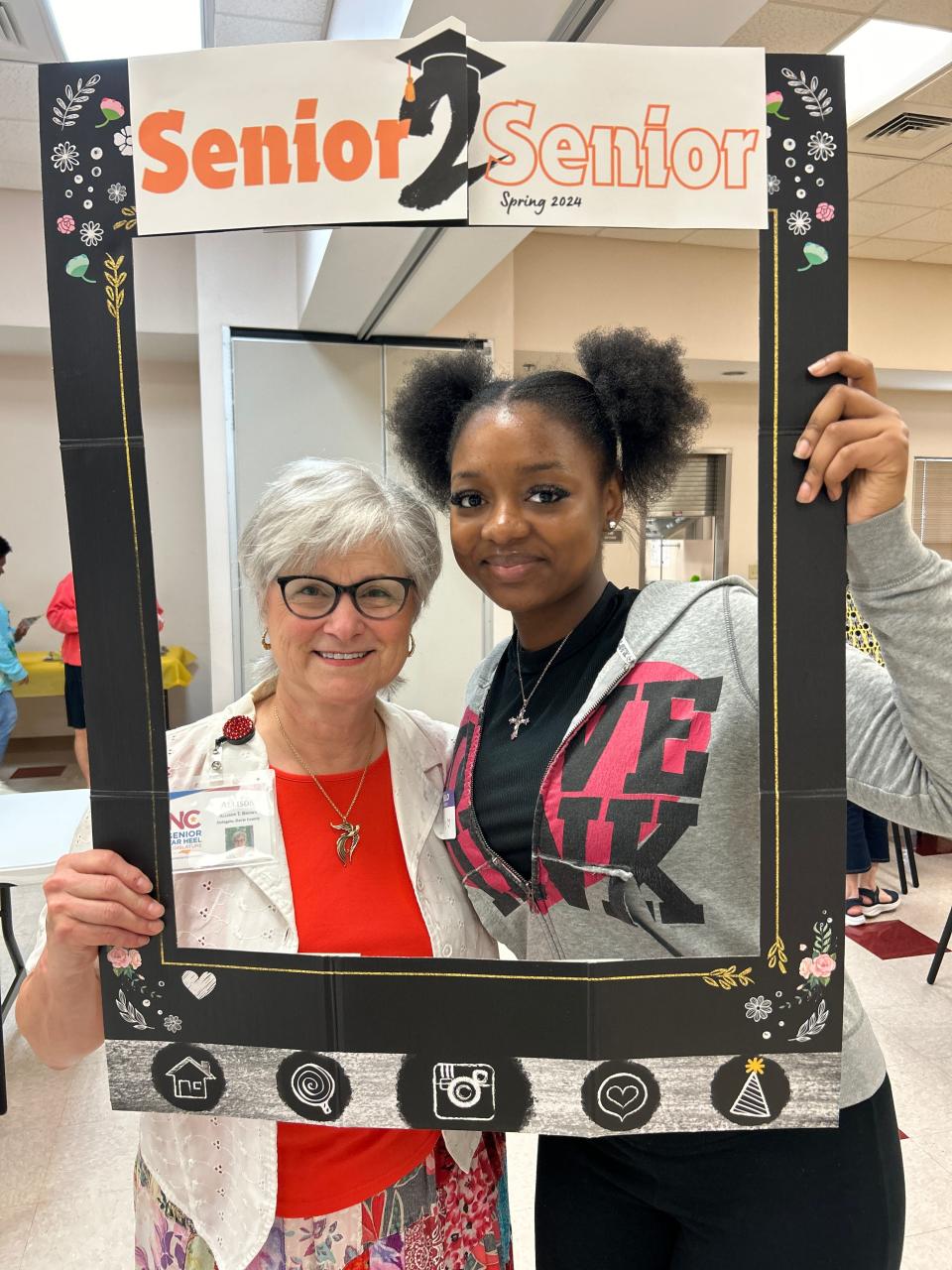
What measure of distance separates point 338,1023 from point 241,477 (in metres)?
0.58

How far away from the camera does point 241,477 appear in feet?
2.90

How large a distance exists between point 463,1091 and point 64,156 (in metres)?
0.95

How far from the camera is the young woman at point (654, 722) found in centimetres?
72

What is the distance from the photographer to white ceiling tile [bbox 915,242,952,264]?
3.61ft

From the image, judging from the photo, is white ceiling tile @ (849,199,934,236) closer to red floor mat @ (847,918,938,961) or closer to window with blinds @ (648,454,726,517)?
window with blinds @ (648,454,726,517)

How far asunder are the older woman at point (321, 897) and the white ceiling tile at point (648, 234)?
331 mm

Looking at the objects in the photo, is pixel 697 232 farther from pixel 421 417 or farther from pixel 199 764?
pixel 199 764

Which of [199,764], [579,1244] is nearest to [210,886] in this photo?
[199,764]

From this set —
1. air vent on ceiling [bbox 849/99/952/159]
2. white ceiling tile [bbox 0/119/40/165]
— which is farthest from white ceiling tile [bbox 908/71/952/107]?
white ceiling tile [bbox 0/119/40/165]

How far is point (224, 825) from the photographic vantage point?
834 mm

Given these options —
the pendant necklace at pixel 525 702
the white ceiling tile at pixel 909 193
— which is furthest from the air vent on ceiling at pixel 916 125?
the pendant necklace at pixel 525 702

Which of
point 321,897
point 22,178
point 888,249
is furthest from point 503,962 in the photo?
point 22,178

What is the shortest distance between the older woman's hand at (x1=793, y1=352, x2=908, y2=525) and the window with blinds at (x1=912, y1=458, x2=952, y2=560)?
0.03 metres

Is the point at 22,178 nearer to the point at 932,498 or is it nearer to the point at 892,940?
the point at 932,498
